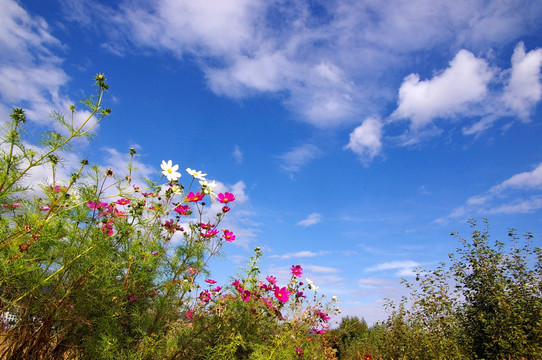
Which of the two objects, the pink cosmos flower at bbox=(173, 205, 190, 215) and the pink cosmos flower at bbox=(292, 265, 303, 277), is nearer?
the pink cosmos flower at bbox=(173, 205, 190, 215)

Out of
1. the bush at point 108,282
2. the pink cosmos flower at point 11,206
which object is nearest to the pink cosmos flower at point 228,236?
the bush at point 108,282

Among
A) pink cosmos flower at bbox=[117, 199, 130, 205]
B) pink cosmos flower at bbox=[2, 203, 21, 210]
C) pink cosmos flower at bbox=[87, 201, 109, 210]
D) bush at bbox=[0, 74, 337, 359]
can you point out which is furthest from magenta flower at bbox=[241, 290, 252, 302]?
pink cosmos flower at bbox=[2, 203, 21, 210]

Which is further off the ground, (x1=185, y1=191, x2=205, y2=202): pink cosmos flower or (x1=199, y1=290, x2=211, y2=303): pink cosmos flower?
(x1=185, y1=191, x2=205, y2=202): pink cosmos flower

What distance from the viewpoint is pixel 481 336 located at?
16.6 feet

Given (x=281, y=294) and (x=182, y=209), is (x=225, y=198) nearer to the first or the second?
(x=182, y=209)

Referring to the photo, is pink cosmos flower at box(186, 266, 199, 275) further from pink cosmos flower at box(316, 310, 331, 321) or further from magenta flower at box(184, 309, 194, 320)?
pink cosmos flower at box(316, 310, 331, 321)

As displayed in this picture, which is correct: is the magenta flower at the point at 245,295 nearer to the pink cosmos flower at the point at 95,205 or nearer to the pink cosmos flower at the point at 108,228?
the pink cosmos flower at the point at 108,228

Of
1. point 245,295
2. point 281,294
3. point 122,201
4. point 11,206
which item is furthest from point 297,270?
point 11,206

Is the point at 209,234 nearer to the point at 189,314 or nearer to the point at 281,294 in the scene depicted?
the point at 189,314

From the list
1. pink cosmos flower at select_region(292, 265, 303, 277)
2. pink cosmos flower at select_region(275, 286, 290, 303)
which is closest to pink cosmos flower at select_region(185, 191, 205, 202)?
pink cosmos flower at select_region(275, 286, 290, 303)

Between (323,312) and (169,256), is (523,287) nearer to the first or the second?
(323,312)

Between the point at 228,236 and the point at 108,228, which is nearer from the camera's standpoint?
the point at 108,228

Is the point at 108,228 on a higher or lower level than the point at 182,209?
lower

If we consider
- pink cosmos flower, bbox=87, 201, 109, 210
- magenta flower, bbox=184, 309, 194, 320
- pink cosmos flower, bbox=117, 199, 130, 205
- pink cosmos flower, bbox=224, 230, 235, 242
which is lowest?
magenta flower, bbox=184, 309, 194, 320
